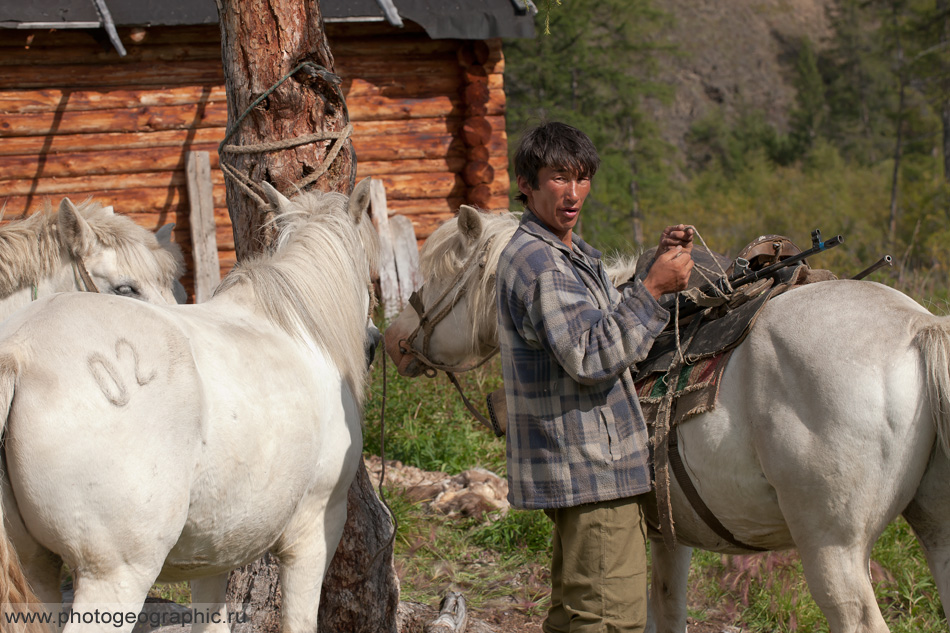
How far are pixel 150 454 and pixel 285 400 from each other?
48cm

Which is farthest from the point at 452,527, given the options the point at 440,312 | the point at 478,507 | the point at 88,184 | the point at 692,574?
the point at 88,184

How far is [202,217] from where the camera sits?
7.72 m

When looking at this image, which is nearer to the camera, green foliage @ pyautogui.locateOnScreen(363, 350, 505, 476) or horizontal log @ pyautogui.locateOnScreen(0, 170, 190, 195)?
green foliage @ pyautogui.locateOnScreen(363, 350, 505, 476)

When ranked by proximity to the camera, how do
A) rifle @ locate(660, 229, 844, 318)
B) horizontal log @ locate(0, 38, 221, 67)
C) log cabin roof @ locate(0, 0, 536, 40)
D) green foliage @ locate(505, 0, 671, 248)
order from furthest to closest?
green foliage @ locate(505, 0, 671, 248) < horizontal log @ locate(0, 38, 221, 67) < log cabin roof @ locate(0, 0, 536, 40) < rifle @ locate(660, 229, 844, 318)

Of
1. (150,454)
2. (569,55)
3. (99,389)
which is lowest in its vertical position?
(150,454)

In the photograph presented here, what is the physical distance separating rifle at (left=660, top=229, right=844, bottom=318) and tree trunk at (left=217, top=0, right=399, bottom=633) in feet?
5.05

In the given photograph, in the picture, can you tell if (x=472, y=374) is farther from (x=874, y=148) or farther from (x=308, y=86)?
(x=874, y=148)

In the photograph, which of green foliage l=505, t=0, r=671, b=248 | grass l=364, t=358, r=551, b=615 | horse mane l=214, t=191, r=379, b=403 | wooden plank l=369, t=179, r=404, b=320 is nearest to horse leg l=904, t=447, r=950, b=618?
horse mane l=214, t=191, r=379, b=403

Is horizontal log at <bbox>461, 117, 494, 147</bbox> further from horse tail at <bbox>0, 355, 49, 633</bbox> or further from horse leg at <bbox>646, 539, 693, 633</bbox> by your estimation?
horse tail at <bbox>0, 355, 49, 633</bbox>

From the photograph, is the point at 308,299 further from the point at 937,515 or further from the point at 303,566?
the point at 937,515

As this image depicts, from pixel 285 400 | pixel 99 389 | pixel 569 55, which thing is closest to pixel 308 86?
pixel 285 400

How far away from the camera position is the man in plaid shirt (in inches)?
84.3

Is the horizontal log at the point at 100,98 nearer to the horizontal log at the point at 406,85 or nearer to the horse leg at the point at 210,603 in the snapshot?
the horizontal log at the point at 406,85

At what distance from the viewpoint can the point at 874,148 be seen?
41188 millimetres
